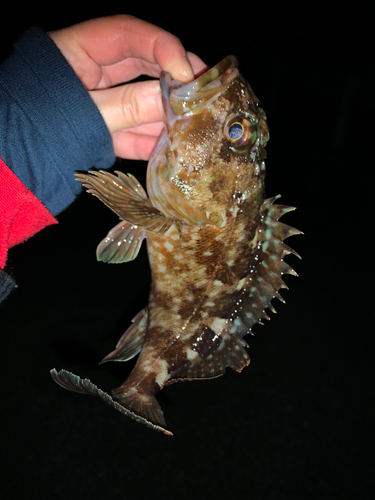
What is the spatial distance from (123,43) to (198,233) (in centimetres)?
124

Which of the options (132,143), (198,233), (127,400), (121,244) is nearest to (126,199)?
(121,244)

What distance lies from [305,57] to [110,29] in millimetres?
9094

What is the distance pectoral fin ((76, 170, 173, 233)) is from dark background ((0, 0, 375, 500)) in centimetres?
357

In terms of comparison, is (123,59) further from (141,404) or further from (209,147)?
(141,404)

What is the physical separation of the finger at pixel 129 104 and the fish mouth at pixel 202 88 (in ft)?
1.21

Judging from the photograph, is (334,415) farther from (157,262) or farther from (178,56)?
(178,56)

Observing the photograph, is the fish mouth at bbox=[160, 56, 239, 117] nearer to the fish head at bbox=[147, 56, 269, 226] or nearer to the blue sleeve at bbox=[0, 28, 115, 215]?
the fish head at bbox=[147, 56, 269, 226]

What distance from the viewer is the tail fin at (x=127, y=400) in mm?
1495

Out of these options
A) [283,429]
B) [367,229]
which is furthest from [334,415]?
[367,229]

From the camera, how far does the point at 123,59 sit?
2.25 meters

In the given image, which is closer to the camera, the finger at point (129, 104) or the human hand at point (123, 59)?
the human hand at point (123, 59)

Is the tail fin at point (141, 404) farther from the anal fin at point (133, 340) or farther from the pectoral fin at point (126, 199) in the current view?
the pectoral fin at point (126, 199)

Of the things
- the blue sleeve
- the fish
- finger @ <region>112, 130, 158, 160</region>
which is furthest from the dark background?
the blue sleeve

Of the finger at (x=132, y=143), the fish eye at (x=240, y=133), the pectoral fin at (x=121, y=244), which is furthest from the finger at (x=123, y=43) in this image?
the pectoral fin at (x=121, y=244)
